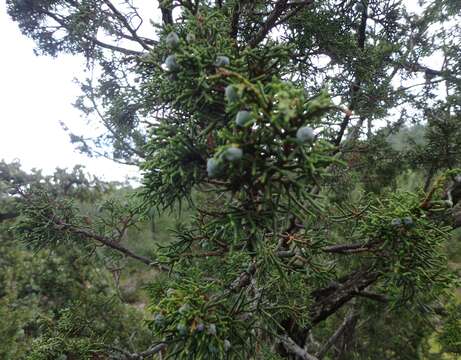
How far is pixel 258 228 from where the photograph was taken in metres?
1.49

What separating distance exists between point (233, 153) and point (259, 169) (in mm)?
184

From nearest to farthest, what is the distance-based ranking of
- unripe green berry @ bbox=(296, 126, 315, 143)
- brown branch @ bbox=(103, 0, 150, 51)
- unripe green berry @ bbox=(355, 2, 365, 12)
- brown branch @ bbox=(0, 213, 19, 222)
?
unripe green berry @ bbox=(296, 126, 315, 143), brown branch @ bbox=(103, 0, 150, 51), unripe green berry @ bbox=(355, 2, 365, 12), brown branch @ bbox=(0, 213, 19, 222)

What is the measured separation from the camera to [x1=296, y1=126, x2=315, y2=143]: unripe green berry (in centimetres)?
116

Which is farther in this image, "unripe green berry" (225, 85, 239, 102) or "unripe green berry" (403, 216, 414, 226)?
"unripe green berry" (403, 216, 414, 226)

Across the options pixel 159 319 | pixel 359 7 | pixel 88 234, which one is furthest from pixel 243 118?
pixel 359 7

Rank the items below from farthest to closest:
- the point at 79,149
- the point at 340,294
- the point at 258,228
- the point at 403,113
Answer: the point at 79,149 < the point at 403,113 < the point at 340,294 < the point at 258,228

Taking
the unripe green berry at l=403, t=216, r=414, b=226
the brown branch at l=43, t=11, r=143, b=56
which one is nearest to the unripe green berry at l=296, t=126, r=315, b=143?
the unripe green berry at l=403, t=216, r=414, b=226

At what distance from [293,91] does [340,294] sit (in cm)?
300

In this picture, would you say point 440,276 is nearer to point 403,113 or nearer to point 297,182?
point 297,182

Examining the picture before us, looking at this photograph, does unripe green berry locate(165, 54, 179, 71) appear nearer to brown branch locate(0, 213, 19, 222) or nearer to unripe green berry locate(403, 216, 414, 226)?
unripe green berry locate(403, 216, 414, 226)

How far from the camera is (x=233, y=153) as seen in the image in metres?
1.20

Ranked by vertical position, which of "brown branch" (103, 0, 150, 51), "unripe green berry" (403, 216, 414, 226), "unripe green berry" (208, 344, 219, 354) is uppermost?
"brown branch" (103, 0, 150, 51)

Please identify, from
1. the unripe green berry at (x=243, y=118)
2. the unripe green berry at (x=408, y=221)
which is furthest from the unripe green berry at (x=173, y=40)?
the unripe green berry at (x=408, y=221)

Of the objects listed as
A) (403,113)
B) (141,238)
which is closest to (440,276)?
(403,113)
